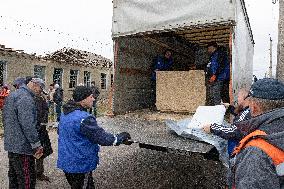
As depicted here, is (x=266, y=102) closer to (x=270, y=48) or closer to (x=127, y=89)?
(x=127, y=89)

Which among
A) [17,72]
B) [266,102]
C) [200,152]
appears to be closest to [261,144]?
[266,102]

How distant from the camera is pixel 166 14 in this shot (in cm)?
495

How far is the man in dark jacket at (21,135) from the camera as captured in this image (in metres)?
4.04

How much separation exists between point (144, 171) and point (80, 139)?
10.2ft

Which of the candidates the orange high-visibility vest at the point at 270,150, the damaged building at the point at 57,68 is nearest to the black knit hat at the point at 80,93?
the orange high-visibility vest at the point at 270,150

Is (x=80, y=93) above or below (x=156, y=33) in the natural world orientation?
below

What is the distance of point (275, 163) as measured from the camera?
1485 mm

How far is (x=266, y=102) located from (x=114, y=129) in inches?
120

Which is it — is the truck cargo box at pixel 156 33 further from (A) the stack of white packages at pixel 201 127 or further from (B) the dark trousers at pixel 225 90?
(A) the stack of white packages at pixel 201 127

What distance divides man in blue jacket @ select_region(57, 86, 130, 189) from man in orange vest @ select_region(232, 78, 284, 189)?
6.51 feet

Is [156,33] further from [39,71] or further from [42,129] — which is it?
[39,71]

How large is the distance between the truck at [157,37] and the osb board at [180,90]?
0.03 m

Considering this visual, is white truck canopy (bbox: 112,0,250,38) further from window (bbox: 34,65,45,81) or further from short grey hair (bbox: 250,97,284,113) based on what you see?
window (bbox: 34,65,45,81)

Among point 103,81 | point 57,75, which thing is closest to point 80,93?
point 57,75
